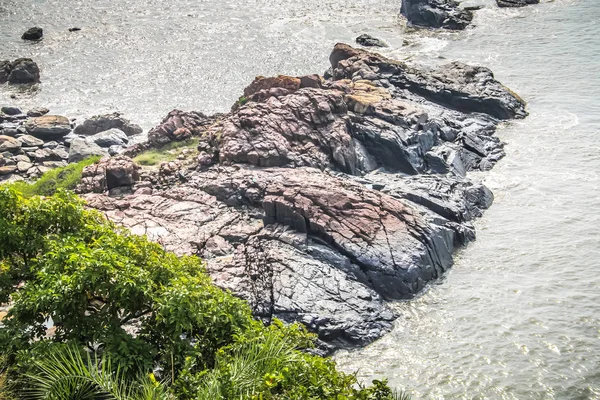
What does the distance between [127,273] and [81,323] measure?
1.77 meters

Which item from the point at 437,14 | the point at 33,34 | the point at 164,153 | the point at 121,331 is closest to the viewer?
A: the point at 121,331

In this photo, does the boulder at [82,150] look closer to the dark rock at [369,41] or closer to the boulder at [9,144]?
the boulder at [9,144]

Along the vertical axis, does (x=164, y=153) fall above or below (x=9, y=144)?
above

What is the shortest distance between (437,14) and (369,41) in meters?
10.8

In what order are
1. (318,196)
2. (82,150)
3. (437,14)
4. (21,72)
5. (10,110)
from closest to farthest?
(318,196) → (82,150) → (10,110) → (21,72) → (437,14)

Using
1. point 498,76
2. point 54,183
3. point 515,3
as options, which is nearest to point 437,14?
point 515,3

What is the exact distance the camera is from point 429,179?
122 feet

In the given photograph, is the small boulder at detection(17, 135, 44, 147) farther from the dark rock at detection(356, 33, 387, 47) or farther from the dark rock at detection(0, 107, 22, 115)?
the dark rock at detection(356, 33, 387, 47)

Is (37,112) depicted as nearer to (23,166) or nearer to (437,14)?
(23,166)

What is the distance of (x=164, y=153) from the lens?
4012cm

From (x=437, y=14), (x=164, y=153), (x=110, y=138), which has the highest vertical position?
(x=164, y=153)

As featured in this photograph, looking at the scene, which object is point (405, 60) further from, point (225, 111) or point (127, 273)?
point (127, 273)

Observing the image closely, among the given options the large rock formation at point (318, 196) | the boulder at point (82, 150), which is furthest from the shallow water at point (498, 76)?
the boulder at point (82, 150)

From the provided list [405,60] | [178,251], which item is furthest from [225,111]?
[178,251]
